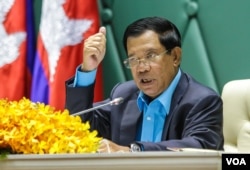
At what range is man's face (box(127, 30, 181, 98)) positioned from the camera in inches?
96.0

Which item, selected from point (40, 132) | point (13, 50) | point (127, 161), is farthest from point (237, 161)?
point (13, 50)

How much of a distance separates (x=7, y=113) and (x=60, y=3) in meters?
1.48

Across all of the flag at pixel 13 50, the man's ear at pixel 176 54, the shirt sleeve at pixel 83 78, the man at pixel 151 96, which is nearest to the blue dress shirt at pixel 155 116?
the man at pixel 151 96

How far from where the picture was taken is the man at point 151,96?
2.34 meters

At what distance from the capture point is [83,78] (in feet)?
7.96

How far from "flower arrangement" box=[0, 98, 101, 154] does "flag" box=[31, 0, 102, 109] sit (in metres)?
1.32

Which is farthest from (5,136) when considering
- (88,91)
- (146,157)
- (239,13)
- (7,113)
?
(239,13)

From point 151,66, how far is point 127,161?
43.3 inches

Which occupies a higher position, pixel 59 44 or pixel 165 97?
pixel 59 44

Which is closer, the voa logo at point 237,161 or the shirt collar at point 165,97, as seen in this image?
the voa logo at point 237,161

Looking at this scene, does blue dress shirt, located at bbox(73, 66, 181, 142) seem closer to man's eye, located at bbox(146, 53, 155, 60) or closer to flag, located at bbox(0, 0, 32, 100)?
man's eye, located at bbox(146, 53, 155, 60)

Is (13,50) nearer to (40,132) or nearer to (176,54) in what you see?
(176,54)

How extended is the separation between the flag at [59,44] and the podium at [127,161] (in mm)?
1590

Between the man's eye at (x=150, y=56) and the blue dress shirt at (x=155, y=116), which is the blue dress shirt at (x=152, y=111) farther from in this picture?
the man's eye at (x=150, y=56)
